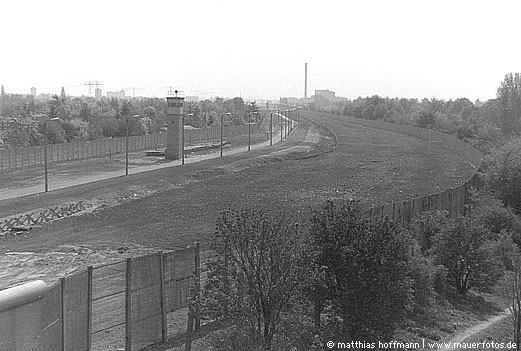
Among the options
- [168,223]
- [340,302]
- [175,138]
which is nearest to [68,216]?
[168,223]

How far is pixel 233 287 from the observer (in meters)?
13.1

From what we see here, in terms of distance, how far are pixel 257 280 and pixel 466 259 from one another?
14.2 m

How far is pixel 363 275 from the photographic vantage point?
15.0 metres

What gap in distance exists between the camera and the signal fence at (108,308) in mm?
10289

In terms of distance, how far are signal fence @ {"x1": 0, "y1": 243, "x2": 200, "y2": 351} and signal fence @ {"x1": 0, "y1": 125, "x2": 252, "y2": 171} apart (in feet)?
151

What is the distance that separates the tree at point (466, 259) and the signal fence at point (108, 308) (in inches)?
507

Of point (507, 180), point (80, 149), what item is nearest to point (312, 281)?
point (507, 180)

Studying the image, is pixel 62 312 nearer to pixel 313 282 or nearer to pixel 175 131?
pixel 313 282

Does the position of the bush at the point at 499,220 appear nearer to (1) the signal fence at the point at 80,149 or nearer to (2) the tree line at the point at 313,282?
(2) the tree line at the point at 313,282

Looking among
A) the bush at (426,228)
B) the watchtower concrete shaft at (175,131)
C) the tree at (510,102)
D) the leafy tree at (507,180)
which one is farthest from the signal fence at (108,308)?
the tree at (510,102)

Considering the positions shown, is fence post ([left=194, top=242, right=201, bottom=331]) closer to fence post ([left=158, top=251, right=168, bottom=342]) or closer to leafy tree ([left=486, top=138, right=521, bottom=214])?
fence post ([left=158, top=251, right=168, bottom=342])

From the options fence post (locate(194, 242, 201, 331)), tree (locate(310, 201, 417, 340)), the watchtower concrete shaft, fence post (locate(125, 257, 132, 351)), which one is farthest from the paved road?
fence post (locate(125, 257, 132, 351))

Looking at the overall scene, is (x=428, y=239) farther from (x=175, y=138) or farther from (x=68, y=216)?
(x=175, y=138)

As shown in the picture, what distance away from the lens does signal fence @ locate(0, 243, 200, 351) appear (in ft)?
33.8
